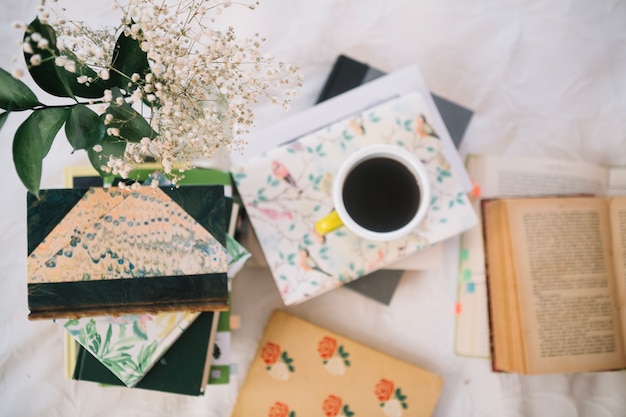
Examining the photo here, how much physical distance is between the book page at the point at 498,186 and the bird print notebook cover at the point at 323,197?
5.0 inches

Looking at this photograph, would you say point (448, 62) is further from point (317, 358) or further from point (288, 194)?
point (317, 358)

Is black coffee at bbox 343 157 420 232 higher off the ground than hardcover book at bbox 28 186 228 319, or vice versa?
black coffee at bbox 343 157 420 232

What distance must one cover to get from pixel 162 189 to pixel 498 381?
608 mm

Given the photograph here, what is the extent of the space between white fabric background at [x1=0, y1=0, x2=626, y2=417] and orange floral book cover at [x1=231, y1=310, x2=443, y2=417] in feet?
0.11

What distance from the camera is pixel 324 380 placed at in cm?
70

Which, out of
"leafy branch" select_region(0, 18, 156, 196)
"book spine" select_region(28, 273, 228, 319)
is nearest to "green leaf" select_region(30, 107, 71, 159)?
"leafy branch" select_region(0, 18, 156, 196)

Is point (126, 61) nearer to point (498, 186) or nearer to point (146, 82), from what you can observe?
point (146, 82)

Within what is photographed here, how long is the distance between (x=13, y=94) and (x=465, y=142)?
642mm

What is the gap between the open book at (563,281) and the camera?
27.8 inches

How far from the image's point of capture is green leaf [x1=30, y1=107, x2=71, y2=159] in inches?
15.5

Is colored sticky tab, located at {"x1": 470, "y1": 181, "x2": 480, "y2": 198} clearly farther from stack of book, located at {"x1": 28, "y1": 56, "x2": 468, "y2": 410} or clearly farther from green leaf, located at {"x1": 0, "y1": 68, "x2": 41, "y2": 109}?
green leaf, located at {"x1": 0, "y1": 68, "x2": 41, "y2": 109}

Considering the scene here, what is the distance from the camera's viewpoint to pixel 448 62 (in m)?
0.78

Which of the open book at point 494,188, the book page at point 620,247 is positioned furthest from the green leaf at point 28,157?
the book page at point 620,247

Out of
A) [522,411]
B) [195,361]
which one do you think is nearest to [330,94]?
[195,361]
